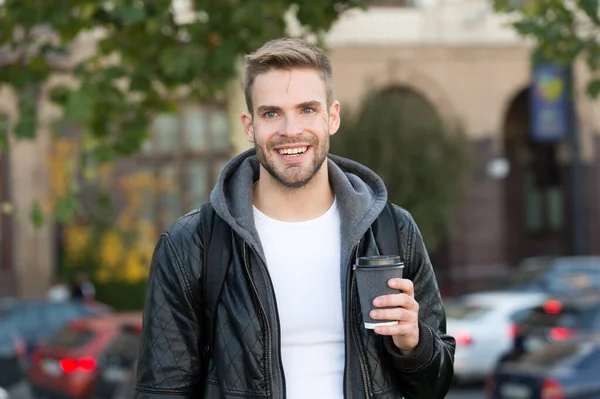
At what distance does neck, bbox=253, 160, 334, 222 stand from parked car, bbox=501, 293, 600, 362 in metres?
9.79

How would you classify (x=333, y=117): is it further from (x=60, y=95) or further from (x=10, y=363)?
(x=10, y=363)

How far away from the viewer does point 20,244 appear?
34375mm

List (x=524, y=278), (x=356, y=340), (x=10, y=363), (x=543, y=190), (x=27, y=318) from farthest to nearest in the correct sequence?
(x=543, y=190) → (x=27, y=318) → (x=524, y=278) → (x=10, y=363) → (x=356, y=340)

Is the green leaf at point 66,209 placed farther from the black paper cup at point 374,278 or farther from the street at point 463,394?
the street at point 463,394

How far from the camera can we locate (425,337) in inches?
143

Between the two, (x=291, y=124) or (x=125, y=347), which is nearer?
(x=291, y=124)

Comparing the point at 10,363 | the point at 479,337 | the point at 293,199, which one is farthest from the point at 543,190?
the point at 293,199

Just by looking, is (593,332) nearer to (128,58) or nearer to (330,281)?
(128,58)

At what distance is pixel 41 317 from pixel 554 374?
1367 centimetres

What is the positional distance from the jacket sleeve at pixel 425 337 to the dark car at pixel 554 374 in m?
7.92

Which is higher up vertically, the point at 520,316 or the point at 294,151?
the point at 294,151

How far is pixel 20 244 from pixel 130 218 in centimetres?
364

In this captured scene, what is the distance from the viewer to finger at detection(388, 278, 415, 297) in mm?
3391

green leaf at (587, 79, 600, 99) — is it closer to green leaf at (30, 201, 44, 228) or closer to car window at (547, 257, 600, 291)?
green leaf at (30, 201, 44, 228)
